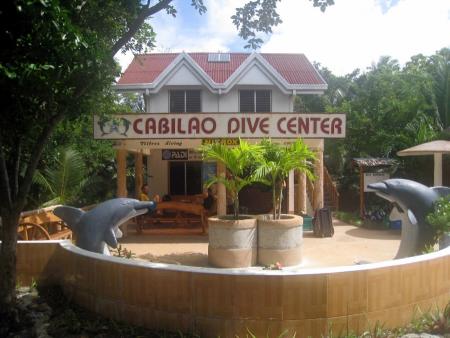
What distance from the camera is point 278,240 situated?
8086 millimetres

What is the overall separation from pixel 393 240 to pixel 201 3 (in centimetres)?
800

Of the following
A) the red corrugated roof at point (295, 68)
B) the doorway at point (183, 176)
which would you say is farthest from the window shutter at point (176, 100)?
the red corrugated roof at point (295, 68)

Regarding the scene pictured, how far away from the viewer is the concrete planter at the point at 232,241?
7965 mm

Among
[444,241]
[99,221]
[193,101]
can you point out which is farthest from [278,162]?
[193,101]

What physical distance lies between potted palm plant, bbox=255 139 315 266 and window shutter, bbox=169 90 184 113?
10.3 metres

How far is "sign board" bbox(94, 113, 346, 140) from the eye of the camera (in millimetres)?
11109

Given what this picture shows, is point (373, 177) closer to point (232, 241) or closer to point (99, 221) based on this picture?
point (232, 241)

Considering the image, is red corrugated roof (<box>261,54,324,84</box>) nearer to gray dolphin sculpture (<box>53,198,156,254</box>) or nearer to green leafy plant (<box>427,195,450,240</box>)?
green leafy plant (<box>427,195,450,240</box>)

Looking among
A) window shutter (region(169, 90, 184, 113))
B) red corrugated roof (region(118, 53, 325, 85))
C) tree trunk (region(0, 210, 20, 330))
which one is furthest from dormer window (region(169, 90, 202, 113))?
tree trunk (region(0, 210, 20, 330))

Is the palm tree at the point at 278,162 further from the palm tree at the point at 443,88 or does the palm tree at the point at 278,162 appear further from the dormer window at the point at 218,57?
the palm tree at the point at 443,88

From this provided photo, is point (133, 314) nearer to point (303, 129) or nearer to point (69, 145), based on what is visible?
point (303, 129)

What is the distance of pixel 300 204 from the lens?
1337 centimetres

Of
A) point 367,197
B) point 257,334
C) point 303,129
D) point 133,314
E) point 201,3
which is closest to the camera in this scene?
point 257,334

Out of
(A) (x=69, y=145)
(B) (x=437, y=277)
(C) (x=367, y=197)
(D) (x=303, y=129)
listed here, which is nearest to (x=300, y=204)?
(D) (x=303, y=129)
